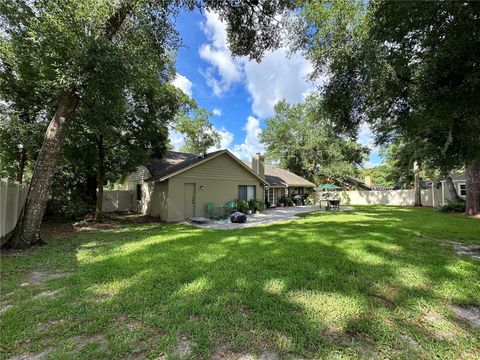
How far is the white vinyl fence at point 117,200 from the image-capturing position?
56.7 feet

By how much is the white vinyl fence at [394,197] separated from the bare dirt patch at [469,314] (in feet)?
71.5

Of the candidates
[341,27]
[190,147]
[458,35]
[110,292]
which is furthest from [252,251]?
[190,147]

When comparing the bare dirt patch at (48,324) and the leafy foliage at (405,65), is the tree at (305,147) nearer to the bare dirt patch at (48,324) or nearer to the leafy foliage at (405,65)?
the leafy foliage at (405,65)

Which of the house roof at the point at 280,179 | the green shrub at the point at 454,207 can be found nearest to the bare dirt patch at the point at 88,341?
the house roof at the point at 280,179

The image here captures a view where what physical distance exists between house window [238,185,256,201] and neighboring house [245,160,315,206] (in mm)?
2380

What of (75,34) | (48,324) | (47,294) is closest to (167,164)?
(75,34)

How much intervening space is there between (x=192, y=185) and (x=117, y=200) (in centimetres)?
760

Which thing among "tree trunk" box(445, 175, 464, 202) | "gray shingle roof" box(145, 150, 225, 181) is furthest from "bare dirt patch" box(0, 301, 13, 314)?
"tree trunk" box(445, 175, 464, 202)

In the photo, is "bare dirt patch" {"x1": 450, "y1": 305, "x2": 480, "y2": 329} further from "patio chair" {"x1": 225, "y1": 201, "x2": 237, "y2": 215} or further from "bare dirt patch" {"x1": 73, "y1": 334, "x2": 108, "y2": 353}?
"patio chair" {"x1": 225, "y1": 201, "x2": 237, "y2": 215}

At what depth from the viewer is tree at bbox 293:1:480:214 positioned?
4.87 metres

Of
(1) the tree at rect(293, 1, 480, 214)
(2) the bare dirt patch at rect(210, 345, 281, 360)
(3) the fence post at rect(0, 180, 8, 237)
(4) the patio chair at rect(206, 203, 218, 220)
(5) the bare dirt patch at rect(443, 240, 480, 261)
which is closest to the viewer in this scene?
(2) the bare dirt patch at rect(210, 345, 281, 360)

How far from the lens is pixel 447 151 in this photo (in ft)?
22.8

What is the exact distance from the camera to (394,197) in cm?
2503

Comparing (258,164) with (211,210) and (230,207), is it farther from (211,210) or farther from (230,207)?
(211,210)
